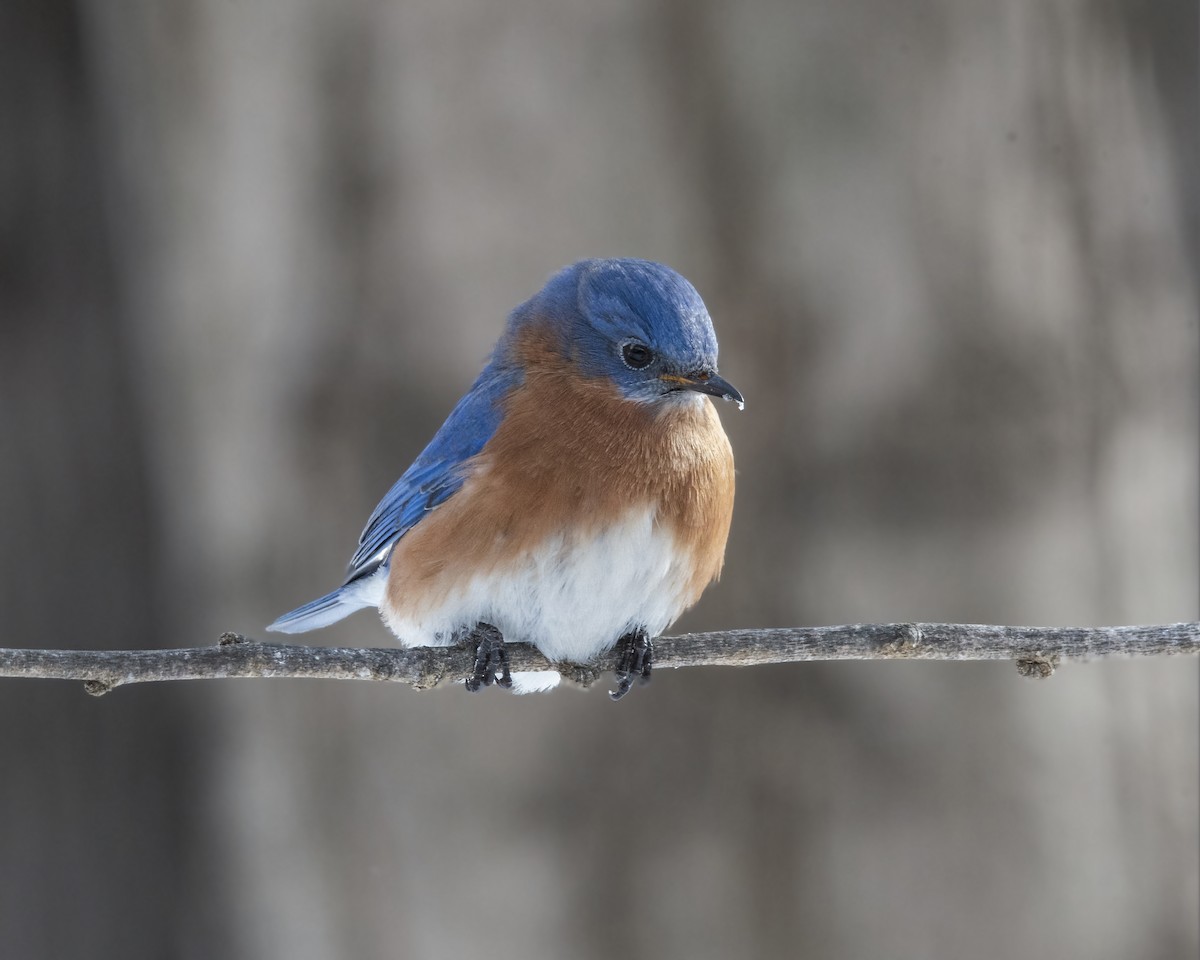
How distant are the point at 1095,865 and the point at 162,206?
13.7ft

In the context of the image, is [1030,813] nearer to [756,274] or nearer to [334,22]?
[756,274]

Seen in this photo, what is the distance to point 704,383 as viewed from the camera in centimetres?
252

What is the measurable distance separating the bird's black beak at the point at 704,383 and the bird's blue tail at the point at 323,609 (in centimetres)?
122

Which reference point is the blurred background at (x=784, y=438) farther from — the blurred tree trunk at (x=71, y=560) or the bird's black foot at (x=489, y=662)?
the bird's black foot at (x=489, y=662)

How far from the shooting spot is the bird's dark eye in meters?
2.63

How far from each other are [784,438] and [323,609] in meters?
1.73

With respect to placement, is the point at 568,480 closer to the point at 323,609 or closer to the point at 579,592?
the point at 579,592

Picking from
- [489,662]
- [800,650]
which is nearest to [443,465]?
[489,662]

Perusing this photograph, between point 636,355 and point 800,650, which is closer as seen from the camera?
point 800,650

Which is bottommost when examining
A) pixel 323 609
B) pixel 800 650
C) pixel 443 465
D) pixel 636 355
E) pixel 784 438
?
pixel 800 650

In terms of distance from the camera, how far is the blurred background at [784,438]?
4113mm

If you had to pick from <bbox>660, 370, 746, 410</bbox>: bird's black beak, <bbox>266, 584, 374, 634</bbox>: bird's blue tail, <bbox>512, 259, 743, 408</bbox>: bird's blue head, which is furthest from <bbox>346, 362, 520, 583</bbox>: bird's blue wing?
<bbox>660, 370, 746, 410</bbox>: bird's black beak

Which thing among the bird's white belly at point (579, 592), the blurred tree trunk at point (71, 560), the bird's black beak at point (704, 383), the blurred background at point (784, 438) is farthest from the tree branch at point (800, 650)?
the blurred tree trunk at point (71, 560)

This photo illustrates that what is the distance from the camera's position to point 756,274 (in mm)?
4152
